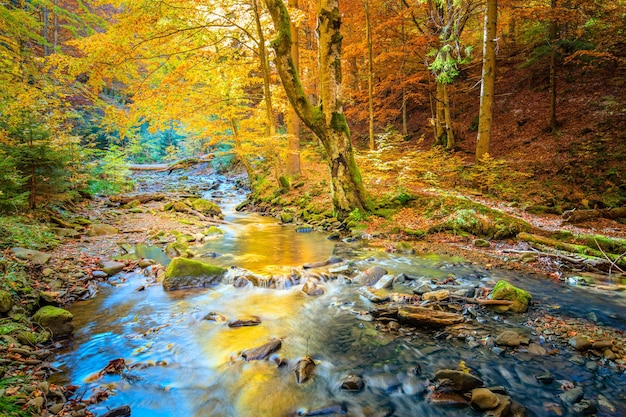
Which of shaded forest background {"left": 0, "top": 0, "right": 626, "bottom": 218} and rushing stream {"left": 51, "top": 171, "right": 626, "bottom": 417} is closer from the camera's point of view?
rushing stream {"left": 51, "top": 171, "right": 626, "bottom": 417}

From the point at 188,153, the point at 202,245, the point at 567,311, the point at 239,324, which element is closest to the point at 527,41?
the point at 567,311

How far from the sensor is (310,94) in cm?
1903

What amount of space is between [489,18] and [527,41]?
11.3 m

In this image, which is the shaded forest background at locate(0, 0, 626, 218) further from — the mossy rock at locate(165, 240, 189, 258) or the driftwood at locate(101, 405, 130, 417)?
the driftwood at locate(101, 405, 130, 417)

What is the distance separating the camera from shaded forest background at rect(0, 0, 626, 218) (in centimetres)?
Answer: 834

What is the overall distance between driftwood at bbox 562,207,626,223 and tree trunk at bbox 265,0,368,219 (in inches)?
212

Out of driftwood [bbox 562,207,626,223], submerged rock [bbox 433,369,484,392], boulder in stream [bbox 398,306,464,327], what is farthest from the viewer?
driftwood [bbox 562,207,626,223]

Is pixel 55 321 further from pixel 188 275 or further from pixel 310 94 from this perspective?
pixel 310 94

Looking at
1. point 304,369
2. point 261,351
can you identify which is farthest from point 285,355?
point 304,369

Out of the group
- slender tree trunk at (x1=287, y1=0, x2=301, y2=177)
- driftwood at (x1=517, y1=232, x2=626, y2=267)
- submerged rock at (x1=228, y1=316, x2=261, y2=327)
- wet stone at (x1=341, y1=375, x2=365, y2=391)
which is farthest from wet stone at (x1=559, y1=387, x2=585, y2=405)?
slender tree trunk at (x1=287, y1=0, x2=301, y2=177)

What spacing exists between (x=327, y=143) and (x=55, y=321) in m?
7.41

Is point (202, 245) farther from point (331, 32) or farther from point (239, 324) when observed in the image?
point (331, 32)

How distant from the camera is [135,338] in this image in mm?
4074

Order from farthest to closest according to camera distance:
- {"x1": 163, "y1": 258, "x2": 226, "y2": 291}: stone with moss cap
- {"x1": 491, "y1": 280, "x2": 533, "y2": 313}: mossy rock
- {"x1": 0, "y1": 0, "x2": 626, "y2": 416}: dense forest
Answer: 1. {"x1": 0, "y1": 0, "x2": 626, "y2": 416}: dense forest
2. {"x1": 163, "y1": 258, "x2": 226, "y2": 291}: stone with moss cap
3. {"x1": 491, "y1": 280, "x2": 533, "y2": 313}: mossy rock
